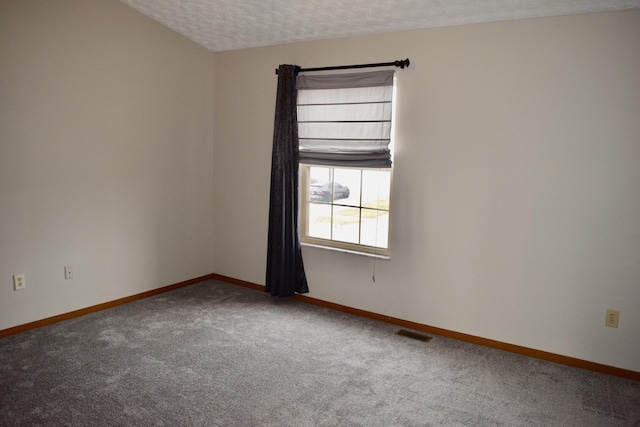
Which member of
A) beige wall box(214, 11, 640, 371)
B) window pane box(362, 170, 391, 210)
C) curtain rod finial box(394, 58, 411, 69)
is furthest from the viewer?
window pane box(362, 170, 391, 210)

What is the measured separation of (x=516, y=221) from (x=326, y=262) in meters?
1.66

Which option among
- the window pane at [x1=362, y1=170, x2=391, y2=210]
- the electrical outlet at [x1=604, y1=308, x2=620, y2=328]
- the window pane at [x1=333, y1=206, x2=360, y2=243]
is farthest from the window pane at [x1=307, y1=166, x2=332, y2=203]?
the electrical outlet at [x1=604, y1=308, x2=620, y2=328]

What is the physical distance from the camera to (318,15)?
3.68 meters

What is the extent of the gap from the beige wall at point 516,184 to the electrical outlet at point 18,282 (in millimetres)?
2463

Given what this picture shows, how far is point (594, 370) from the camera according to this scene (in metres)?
3.16

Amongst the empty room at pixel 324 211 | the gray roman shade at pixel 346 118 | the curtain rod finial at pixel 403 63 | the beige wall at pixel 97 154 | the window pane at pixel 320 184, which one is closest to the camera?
the empty room at pixel 324 211

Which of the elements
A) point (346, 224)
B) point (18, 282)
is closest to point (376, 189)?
point (346, 224)

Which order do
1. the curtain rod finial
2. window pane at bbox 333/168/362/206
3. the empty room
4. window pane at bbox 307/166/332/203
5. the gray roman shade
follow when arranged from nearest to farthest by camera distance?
the empty room → the curtain rod finial → the gray roman shade → window pane at bbox 333/168/362/206 → window pane at bbox 307/166/332/203

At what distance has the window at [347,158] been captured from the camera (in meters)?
3.81

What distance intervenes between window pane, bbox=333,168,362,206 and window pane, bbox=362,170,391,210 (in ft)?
0.22

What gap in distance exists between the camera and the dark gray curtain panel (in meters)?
4.20

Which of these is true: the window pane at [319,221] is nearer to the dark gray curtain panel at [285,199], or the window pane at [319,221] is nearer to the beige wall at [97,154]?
the dark gray curtain panel at [285,199]

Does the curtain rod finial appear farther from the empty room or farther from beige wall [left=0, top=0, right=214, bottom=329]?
beige wall [left=0, top=0, right=214, bottom=329]

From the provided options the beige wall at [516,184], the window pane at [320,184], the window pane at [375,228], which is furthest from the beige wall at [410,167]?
the window pane at [320,184]
